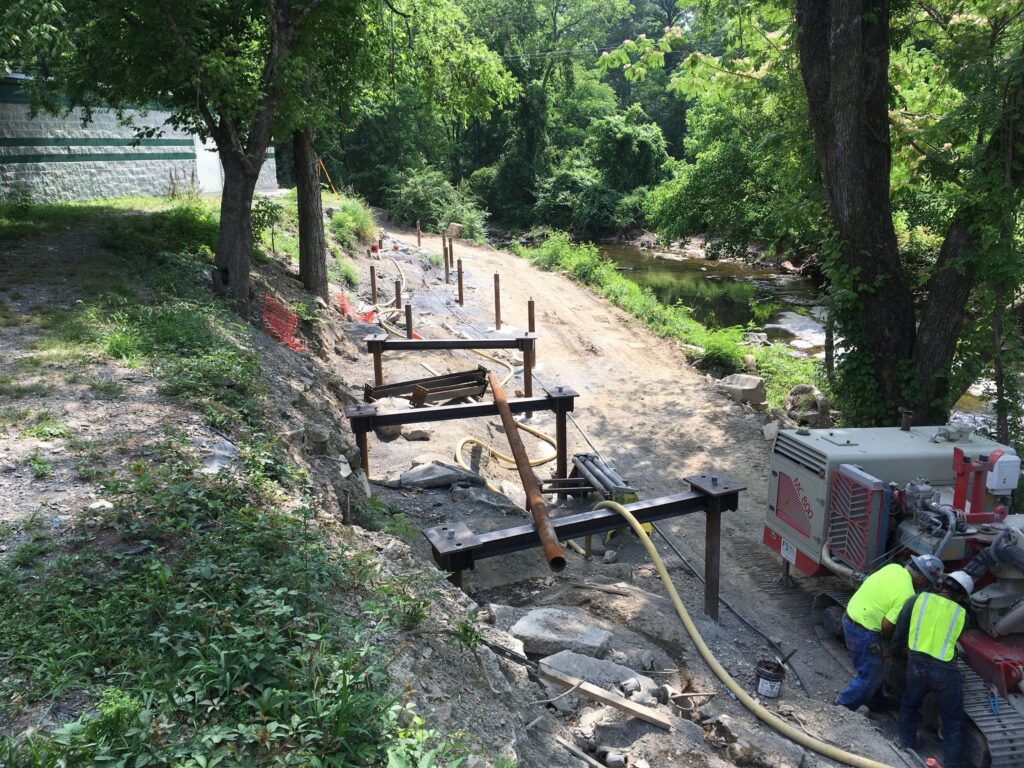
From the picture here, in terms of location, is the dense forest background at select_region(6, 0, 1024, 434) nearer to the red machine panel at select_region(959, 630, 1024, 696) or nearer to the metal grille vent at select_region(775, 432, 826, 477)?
the metal grille vent at select_region(775, 432, 826, 477)

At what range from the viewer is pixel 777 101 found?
12.8 m

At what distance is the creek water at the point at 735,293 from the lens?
73.5 ft

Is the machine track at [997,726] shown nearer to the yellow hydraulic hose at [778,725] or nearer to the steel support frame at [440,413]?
the yellow hydraulic hose at [778,725]

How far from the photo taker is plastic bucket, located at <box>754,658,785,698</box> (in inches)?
227

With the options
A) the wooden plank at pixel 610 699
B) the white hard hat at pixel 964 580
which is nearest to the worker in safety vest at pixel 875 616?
the white hard hat at pixel 964 580

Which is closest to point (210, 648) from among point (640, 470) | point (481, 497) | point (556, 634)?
point (556, 634)

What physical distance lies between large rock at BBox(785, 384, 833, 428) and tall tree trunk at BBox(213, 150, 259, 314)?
9.08 m

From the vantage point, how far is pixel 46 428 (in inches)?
231

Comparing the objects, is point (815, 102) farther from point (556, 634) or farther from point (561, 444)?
point (556, 634)

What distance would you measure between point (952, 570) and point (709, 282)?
25401mm

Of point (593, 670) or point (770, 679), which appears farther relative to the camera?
point (770, 679)

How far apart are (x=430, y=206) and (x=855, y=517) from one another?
35914mm

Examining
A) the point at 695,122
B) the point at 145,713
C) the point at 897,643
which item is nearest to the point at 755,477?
the point at 897,643

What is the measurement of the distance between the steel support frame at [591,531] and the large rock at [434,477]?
224 centimetres
